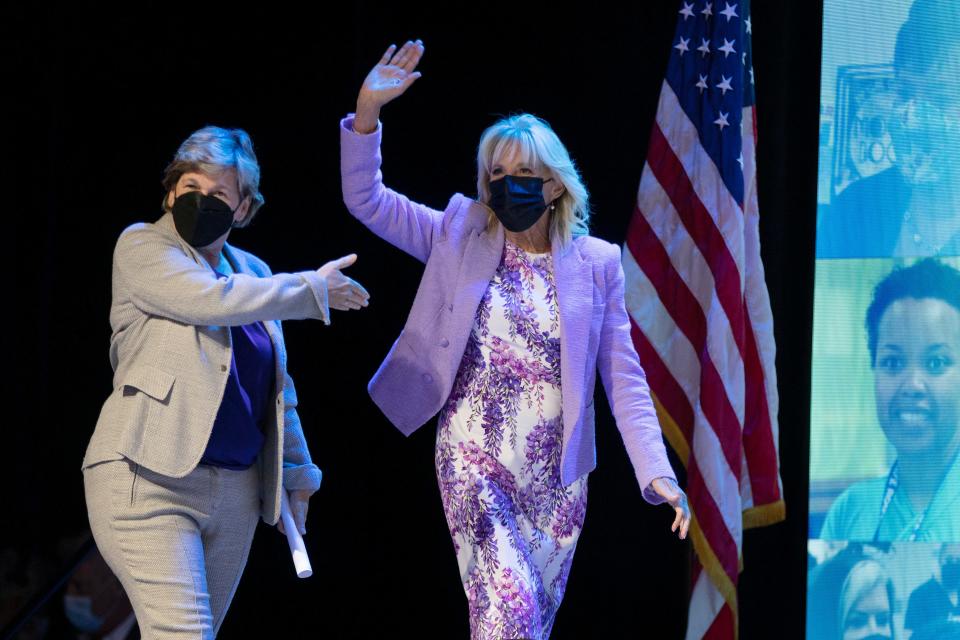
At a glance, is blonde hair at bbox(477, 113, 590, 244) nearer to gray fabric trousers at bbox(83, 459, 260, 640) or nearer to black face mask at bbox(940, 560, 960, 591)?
gray fabric trousers at bbox(83, 459, 260, 640)

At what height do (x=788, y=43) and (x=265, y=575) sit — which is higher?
(x=788, y=43)

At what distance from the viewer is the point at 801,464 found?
454 centimetres

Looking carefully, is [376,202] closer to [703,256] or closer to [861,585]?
[703,256]

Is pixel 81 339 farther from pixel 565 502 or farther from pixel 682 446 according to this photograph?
pixel 682 446

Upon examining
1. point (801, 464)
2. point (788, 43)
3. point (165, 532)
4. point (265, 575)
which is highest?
point (788, 43)

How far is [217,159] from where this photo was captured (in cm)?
276

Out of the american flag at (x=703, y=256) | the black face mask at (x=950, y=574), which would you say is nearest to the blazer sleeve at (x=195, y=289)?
the american flag at (x=703, y=256)

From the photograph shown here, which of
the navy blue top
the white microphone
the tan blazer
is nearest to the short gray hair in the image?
the tan blazer

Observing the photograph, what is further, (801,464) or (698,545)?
(801,464)

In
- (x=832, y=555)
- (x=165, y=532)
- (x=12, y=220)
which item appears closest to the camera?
(x=165, y=532)

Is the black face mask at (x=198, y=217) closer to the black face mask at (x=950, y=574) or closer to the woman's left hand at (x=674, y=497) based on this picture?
the woman's left hand at (x=674, y=497)

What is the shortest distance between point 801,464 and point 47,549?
285cm

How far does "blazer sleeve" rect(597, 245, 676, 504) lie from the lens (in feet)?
9.97

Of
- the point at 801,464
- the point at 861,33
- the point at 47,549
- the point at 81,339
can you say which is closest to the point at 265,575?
the point at 47,549
